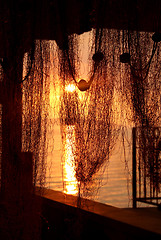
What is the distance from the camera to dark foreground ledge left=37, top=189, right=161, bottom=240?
171cm

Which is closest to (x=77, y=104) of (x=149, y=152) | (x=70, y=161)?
(x=70, y=161)

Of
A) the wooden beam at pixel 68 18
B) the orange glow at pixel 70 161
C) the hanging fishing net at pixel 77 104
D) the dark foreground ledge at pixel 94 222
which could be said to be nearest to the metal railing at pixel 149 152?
the hanging fishing net at pixel 77 104

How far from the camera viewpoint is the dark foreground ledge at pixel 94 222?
1.71m

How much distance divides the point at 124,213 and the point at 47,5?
1345mm

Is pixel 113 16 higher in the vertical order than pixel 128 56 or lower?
higher

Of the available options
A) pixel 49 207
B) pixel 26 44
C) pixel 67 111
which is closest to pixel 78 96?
pixel 67 111

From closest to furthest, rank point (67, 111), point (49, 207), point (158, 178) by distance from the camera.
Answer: point (67, 111) → point (158, 178) → point (49, 207)

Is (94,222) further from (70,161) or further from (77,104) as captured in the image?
(77,104)

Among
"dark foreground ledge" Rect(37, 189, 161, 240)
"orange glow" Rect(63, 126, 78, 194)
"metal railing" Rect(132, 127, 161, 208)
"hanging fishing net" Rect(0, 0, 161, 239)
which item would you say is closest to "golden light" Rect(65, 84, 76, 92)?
"hanging fishing net" Rect(0, 0, 161, 239)

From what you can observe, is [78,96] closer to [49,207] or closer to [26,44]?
[26,44]

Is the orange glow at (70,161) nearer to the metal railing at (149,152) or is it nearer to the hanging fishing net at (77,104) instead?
the hanging fishing net at (77,104)

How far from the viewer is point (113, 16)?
190cm

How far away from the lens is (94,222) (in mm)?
1950

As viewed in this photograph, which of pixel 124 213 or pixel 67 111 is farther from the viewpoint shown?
pixel 124 213
